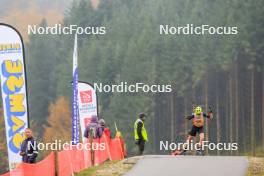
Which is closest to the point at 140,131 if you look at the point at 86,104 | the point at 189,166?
the point at 189,166

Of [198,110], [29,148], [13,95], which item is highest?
[13,95]

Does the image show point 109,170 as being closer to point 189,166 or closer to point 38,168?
point 38,168

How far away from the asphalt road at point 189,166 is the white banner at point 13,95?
490 cm

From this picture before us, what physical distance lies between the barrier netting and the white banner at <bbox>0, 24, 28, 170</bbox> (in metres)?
2.17

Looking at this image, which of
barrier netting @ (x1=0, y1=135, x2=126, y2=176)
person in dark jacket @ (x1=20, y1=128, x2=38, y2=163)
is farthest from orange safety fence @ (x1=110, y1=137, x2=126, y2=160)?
person in dark jacket @ (x1=20, y1=128, x2=38, y2=163)

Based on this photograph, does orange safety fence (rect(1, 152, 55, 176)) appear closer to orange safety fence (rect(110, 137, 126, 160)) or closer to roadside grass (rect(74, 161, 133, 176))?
roadside grass (rect(74, 161, 133, 176))

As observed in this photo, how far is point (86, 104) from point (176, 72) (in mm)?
22363

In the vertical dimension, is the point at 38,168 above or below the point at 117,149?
above

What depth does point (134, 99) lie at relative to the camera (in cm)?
4894

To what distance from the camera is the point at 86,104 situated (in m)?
26.1

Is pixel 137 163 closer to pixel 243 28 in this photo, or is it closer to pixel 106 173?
pixel 106 173

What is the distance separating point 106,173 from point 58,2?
50.0m

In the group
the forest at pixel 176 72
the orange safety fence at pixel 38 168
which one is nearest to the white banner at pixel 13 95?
the orange safety fence at pixel 38 168

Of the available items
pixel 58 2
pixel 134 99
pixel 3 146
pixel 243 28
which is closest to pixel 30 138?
pixel 243 28
